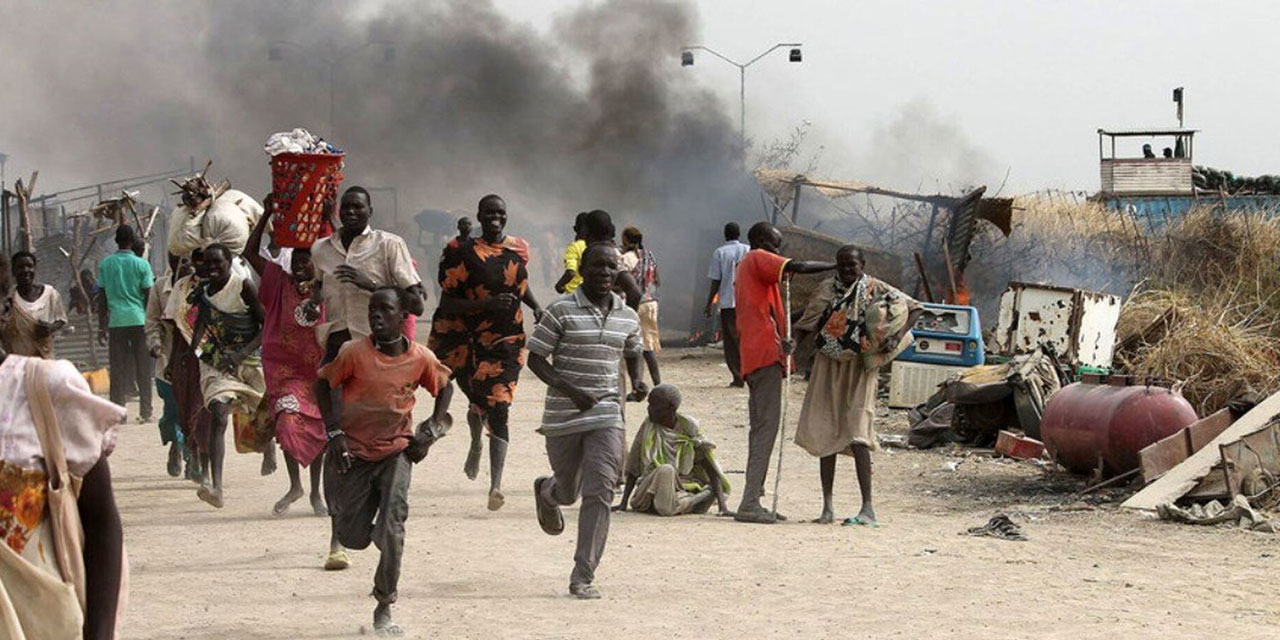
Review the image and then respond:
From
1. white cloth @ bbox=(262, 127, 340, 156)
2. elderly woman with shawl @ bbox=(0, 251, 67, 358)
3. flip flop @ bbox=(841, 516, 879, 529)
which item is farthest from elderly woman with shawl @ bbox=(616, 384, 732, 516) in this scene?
elderly woman with shawl @ bbox=(0, 251, 67, 358)

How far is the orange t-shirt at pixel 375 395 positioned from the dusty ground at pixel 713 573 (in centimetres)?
69

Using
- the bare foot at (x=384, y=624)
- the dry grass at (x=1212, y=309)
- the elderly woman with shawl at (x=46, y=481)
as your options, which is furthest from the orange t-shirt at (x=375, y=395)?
the dry grass at (x=1212, y=309)

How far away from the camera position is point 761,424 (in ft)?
33.3

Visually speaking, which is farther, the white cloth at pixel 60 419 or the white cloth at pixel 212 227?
the white cloth at pixel 212 227

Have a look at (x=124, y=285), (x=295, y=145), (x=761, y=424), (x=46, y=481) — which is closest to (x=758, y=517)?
(x=761, y=424)

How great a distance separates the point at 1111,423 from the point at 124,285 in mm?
8260

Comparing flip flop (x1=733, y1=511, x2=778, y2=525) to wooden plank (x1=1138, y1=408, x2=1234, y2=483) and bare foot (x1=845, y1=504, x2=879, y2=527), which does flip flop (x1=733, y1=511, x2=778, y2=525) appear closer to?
bare foot (x1=845, y1=504, x2=879, y2=527)

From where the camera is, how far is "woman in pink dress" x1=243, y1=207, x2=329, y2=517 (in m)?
9.22

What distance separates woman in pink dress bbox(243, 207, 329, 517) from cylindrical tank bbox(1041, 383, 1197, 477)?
5113 mm

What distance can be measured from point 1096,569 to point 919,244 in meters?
14.9

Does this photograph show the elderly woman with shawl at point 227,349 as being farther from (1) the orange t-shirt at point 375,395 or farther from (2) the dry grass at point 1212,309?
(2) the dry grass at point 1212,309

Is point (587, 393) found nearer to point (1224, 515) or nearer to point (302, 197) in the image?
point (302, 197)

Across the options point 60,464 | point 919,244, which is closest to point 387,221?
point 919,244

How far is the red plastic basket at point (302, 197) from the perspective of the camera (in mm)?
8797
